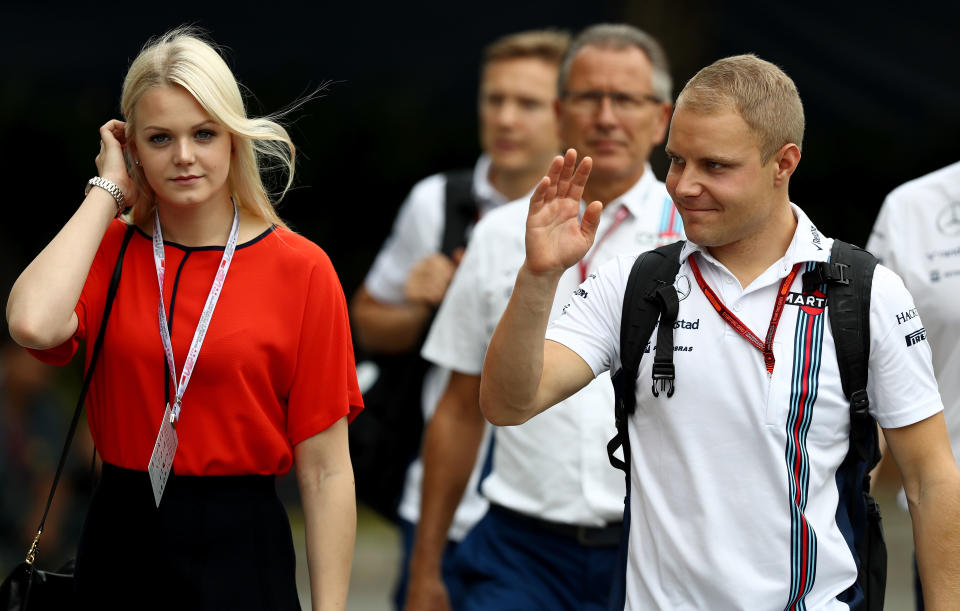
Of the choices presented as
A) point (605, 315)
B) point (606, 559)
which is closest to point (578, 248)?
point (605, 315)

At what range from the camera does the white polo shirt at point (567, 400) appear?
440cm

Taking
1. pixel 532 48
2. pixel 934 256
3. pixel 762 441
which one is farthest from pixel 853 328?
pixel 532 48

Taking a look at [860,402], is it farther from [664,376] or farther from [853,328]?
[664,376]

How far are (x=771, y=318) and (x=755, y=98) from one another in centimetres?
53

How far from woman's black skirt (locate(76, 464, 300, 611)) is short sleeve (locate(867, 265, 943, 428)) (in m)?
1.56

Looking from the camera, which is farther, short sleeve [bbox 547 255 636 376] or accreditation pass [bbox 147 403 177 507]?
short sleeve [bbox 547 255 636 376]

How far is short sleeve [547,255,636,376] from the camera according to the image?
3521 millimetres

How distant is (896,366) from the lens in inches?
132

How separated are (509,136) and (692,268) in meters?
2.61

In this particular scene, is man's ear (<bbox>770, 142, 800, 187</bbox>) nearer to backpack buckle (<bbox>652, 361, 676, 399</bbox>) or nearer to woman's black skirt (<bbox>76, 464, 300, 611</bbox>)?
backpack buckle (<bbox>652, 361, 676, 399</bbox>)

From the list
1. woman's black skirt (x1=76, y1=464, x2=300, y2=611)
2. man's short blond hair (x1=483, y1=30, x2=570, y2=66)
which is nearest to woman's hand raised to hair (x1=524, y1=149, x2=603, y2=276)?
woman's black skirt (x1=76, y1=464, x2=300, y2=611)

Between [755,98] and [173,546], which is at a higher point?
[755,98]

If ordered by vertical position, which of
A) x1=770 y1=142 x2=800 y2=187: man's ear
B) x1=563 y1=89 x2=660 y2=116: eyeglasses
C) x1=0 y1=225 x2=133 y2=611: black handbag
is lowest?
x1=0 y1=225 x2=133 y2=611: black handbag

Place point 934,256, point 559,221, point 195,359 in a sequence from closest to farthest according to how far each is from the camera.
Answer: point 559,221
point 195,359
point 934,256
